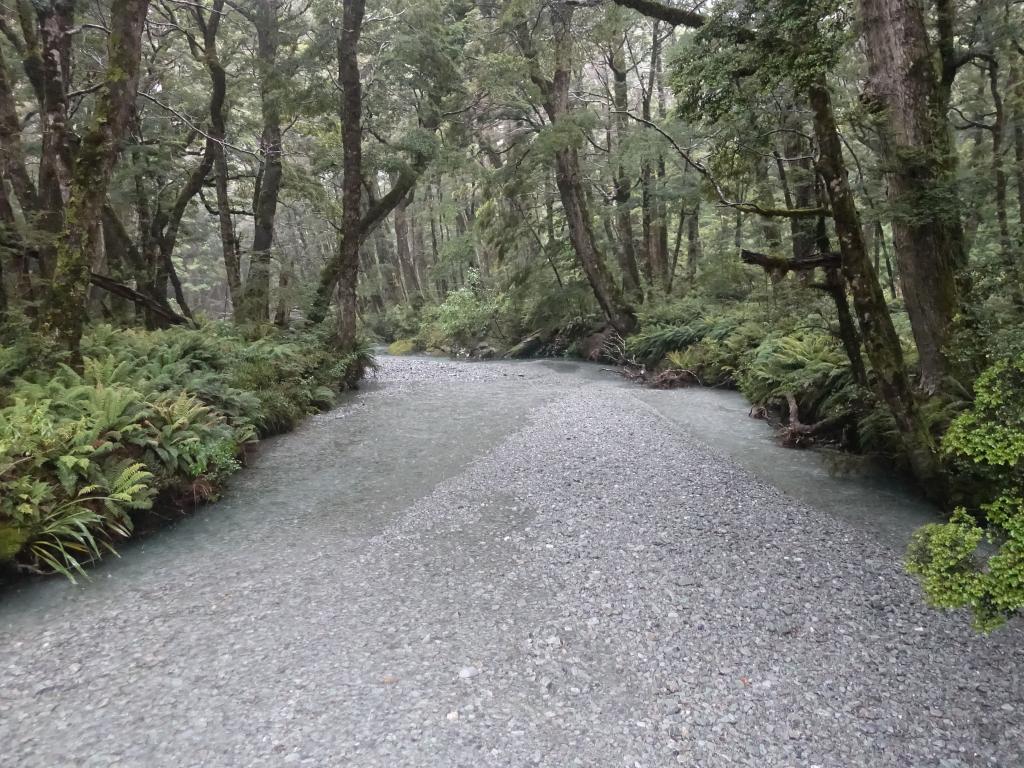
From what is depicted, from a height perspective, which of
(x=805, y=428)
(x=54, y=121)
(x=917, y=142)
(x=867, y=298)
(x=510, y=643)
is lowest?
(x=510, y=643)

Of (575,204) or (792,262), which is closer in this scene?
(792,262)

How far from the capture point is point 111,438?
546 cm

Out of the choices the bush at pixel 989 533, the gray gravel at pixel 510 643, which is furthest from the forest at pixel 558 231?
the gray gravel at pixel 510 643

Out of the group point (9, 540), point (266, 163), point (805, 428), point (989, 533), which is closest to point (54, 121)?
point (9, 540)

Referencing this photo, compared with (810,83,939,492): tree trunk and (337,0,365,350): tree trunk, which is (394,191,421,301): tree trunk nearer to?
(337,0,365,350): tree trunk

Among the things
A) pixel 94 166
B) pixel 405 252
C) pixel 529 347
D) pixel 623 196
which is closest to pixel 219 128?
pixel 94 166

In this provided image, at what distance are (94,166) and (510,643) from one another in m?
6.92

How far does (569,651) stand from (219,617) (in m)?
2.41

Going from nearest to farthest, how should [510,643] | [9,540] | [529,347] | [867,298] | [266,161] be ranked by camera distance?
[510,643] < [9,540] < [867,298] < [266,161] < [529,347]

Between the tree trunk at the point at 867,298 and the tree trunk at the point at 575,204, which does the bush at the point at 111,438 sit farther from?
the tree trunk at the point at 575,204

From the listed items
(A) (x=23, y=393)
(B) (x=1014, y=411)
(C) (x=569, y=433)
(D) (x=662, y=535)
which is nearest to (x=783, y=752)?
(B) (x=1014, y=411)

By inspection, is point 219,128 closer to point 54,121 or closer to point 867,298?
point 54,121

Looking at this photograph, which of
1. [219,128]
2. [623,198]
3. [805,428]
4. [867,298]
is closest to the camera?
[867,298]

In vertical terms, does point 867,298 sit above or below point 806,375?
above
